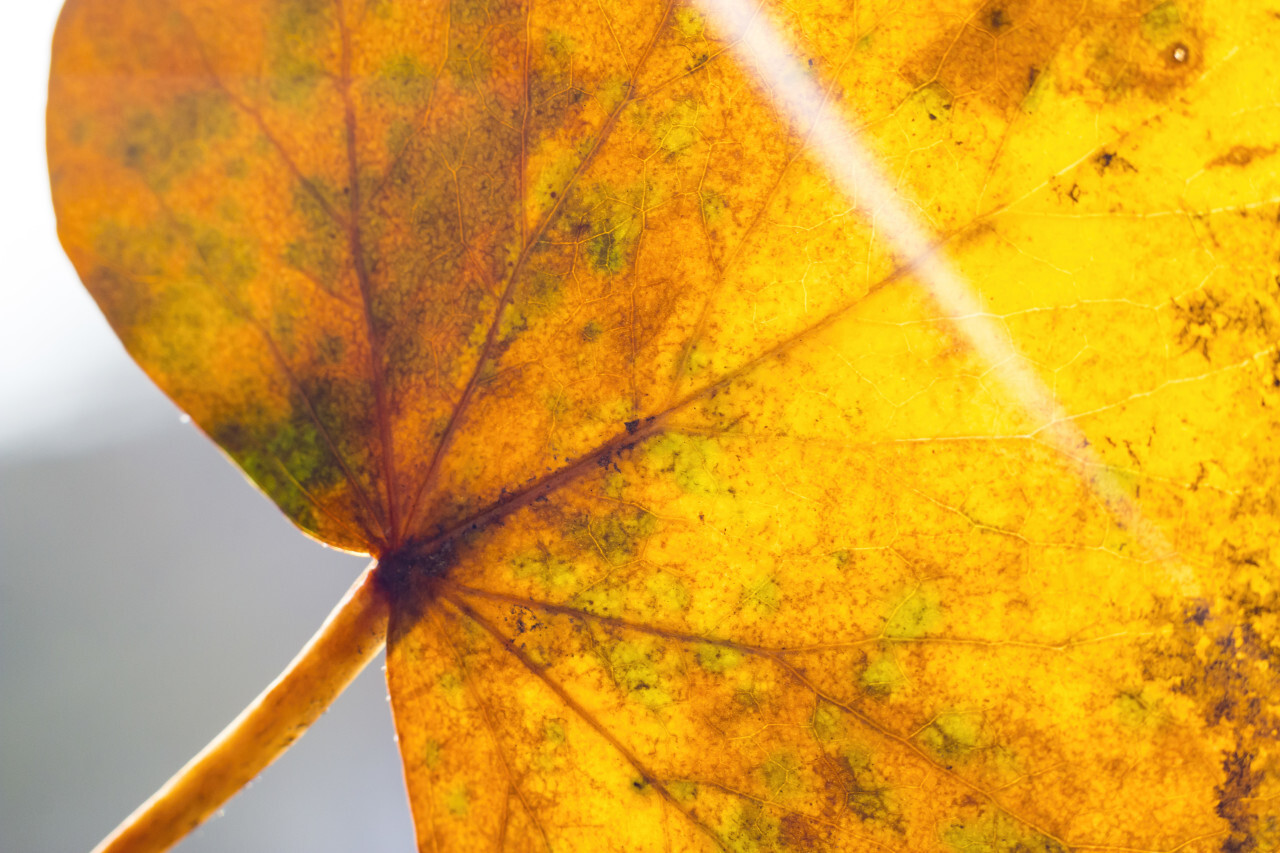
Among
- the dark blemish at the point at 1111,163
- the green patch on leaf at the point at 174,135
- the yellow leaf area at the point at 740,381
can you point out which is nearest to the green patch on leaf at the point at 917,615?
the yellow leaf area at the point at 740,381

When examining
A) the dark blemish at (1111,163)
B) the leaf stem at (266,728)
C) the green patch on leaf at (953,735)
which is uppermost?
the dark blemish at (1111,163)

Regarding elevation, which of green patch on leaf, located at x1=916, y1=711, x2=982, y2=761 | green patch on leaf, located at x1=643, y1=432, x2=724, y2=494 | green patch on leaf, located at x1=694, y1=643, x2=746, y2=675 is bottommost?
green patch on leaf, located at x1=916, y1=711, x2=982, y2=761

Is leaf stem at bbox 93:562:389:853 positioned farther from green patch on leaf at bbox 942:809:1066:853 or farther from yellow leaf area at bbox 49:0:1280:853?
green patch on leaf at bbox 942:809:1066:853

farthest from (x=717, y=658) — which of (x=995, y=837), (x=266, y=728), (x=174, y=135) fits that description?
(x=174, y=135)

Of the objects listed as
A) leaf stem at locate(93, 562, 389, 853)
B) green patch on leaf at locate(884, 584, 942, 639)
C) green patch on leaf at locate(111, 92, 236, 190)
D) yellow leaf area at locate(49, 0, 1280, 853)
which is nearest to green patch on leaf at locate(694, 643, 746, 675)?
yellow leaf area at locate(49, 0, 1280, 853)

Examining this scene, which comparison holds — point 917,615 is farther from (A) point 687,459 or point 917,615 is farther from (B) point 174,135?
(B) point 174,135

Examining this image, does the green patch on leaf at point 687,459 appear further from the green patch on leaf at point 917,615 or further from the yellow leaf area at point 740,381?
the green patch on leaf at point 917,615
